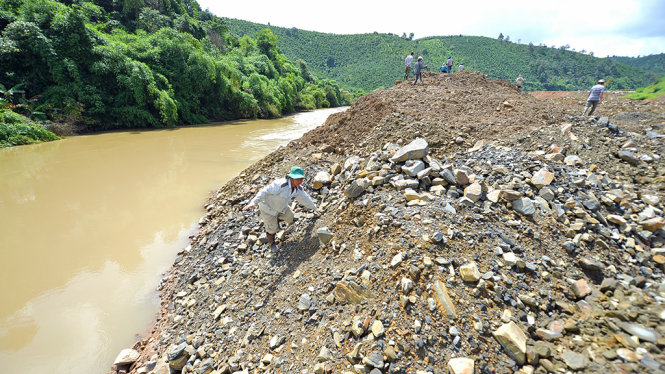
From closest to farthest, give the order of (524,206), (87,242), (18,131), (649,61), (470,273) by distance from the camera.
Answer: (470,273), (524,206), (87,242), (18,131), (649,61)

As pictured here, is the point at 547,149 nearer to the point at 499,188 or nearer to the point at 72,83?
the point at 499,188

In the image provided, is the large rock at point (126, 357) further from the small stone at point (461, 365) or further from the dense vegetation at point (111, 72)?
the dense vegetation at point (111, 72)

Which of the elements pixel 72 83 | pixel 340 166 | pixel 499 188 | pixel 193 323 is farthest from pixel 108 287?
pixel 72 83

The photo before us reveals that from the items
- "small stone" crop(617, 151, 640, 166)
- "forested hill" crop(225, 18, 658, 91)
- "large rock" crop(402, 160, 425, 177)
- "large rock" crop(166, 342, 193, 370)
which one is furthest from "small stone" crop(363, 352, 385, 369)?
"forested hill" crop(225, 18, 658, 91)

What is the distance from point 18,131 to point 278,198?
15060mm

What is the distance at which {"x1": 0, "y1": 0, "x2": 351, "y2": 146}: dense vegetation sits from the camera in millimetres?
13220

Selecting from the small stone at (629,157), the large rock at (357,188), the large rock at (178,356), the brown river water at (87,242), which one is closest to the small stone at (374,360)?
the large rock at (178,356)

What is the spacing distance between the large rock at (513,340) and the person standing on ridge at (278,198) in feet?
8.16

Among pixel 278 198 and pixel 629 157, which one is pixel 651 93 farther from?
pixel 278 198

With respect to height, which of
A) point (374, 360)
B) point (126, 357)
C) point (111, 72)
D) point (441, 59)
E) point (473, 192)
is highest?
point (441, 59)

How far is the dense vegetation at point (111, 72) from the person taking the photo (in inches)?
520

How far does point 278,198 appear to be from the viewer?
149 inches

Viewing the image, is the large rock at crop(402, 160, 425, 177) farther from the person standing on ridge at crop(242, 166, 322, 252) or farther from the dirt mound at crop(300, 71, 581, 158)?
the dirt mound at crop(300, 71, 581, 158)

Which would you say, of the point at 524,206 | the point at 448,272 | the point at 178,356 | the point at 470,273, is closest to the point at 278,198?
the point at 178,356
